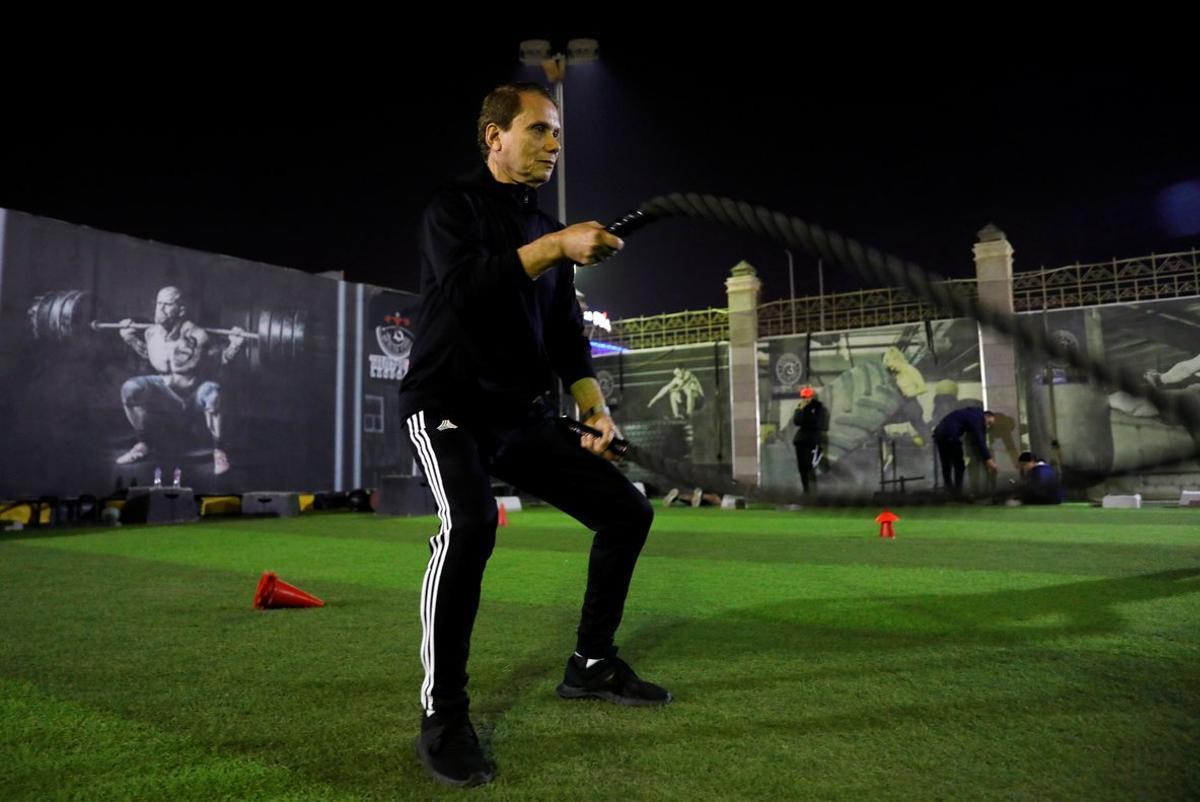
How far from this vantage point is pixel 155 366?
17.4 metres

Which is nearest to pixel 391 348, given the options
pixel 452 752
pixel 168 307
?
pixel 168 307

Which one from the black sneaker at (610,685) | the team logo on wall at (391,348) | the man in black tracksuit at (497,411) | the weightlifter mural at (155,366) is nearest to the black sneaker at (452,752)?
the man in black tracksuit at (497,411)

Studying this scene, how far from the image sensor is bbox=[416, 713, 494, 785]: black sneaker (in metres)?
2.15

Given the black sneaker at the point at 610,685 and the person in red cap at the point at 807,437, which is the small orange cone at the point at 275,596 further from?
the person in red cap at the point at 807,437

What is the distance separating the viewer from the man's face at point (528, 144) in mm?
2902

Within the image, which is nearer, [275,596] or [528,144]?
[528,144]

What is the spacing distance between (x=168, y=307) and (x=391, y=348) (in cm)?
619

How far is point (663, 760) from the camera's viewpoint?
Result: 2.28 metres

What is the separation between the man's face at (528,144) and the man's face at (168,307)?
56.5 feet

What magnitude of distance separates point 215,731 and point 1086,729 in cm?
273

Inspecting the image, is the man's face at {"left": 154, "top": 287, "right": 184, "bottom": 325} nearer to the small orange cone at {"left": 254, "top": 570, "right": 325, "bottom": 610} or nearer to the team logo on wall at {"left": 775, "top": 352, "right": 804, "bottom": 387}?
the small orange cone at {"left": 254, "top": 570, "right": 325, "bottom": 610}

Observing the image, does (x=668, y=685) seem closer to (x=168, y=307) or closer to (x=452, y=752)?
(x=452, y=752)

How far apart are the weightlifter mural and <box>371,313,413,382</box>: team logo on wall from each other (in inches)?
56.4

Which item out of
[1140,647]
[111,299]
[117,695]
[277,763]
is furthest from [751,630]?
[111,299]
